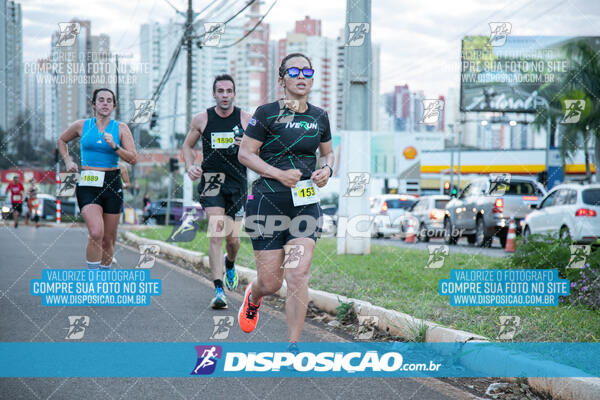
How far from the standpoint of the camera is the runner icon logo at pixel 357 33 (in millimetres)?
11867

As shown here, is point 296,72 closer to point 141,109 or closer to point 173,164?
point 141,109

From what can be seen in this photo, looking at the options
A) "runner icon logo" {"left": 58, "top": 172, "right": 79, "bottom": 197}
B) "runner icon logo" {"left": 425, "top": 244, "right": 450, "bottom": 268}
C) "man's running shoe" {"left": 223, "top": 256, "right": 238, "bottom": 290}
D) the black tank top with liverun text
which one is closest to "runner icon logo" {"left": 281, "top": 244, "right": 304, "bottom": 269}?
the black tank top with liverun text

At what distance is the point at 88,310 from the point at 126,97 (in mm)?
24256

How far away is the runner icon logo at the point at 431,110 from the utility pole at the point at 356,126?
2442 mm

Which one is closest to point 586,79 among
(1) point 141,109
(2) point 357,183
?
(2) point 357,183

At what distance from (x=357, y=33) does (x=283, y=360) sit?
26.3ft

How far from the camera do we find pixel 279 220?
475 cm

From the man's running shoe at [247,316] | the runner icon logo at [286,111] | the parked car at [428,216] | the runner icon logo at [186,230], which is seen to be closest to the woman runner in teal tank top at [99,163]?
the man's running shoe at [247,316]

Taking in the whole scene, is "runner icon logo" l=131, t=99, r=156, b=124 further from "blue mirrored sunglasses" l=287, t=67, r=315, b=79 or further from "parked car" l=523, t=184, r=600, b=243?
"parked car" l=523, t=184, r=600, b=243

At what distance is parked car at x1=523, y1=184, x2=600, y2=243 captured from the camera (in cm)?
1415

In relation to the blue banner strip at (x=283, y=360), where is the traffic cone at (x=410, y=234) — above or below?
below

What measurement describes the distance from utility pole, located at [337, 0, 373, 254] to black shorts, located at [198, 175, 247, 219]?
472 centimetres

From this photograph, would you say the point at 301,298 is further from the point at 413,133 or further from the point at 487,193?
the point at 413,133

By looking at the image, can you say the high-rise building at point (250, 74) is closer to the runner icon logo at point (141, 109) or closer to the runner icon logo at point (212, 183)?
the runner icon logo at point (141, 109)
